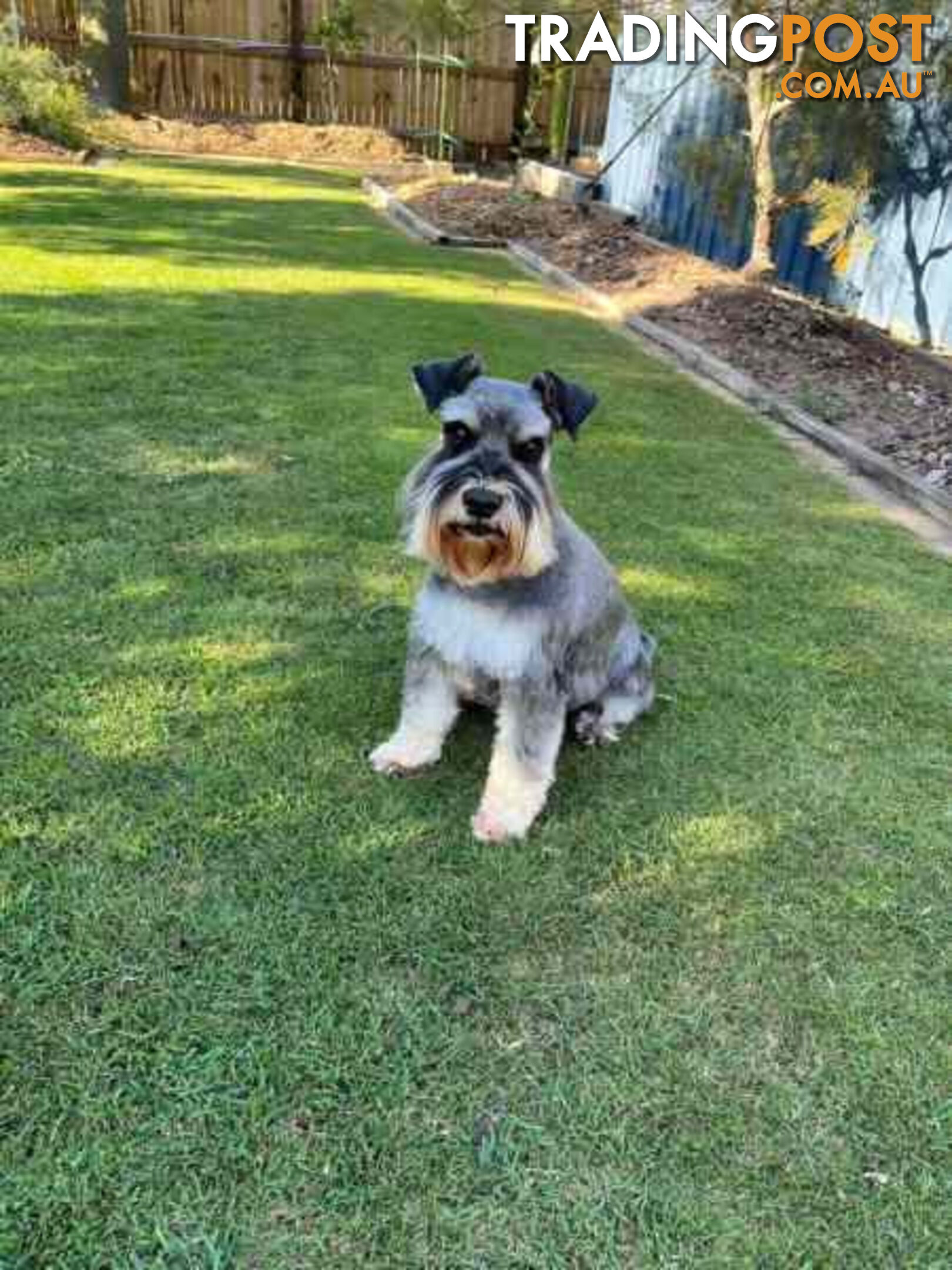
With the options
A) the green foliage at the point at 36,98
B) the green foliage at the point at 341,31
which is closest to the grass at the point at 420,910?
the green foliage at the point at 36,98

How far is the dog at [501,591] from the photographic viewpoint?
257 centimetres

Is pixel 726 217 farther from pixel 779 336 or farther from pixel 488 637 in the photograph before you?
pixel 488 637

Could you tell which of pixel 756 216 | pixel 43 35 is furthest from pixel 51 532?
pixel 43 35

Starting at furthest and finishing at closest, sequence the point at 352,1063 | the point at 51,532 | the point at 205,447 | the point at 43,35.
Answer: the point at 43,35, the point at 205,447, the point at 51,532, the point at 352,1063

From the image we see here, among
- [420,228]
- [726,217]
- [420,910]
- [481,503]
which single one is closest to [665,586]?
[481,503]

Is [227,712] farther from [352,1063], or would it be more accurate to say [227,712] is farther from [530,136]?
[530,136]

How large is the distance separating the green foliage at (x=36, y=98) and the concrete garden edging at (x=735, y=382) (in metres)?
6.80

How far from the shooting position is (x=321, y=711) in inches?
130

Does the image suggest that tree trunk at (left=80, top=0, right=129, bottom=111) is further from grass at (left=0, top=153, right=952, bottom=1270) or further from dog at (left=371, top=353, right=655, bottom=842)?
dog at (left=371, top=353, right=655, bottom=842)

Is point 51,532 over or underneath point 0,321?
underneath

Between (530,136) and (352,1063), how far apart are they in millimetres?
21192

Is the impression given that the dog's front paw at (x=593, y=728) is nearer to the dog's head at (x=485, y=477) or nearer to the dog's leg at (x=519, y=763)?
the dog's leg at (x=519, y=763)

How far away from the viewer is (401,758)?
3.03 meters

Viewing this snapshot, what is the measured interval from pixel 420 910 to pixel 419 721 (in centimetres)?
67
